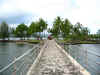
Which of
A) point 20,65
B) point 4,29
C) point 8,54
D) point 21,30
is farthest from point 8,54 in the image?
point 4,29

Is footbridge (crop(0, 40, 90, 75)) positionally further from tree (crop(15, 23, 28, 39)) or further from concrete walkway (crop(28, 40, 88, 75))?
tree (crop(15, 23, 28, 39))

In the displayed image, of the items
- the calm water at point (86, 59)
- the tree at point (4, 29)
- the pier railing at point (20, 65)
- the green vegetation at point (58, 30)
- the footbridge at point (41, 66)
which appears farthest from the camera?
the tree at point (4, 29)

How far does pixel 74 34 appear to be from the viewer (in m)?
47.7

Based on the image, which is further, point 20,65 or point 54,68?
point 54,68

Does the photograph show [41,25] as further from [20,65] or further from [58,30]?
[20,65]

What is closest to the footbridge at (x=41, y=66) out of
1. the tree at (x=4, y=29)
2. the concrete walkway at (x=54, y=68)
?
the concrete walkway at (x=54, y=68)

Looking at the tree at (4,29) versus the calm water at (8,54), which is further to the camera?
the tree at (4,29)

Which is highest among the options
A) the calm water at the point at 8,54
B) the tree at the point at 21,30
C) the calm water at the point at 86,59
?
the tree at the point at 21,30

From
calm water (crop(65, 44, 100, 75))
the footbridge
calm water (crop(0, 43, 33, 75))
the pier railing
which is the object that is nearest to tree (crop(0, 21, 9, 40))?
calm water (crop(0, 43, 33, 75))

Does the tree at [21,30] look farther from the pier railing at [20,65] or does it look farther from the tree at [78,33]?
the pier railing at [20,65]

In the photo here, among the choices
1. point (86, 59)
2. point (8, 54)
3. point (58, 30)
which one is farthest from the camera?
point (58, 30)

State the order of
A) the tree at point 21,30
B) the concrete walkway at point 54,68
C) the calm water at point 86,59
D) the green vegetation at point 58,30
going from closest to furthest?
the concrete walkway at point 54,68, the calm water at point 86,59, the green vegetation at point 58,30, the tree at point 21,30

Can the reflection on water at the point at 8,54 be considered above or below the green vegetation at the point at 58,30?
below

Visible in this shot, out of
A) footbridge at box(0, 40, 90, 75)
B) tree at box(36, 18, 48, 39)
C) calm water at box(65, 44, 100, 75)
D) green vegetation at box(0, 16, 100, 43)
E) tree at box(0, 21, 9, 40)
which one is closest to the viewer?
footbridge at box(0, 40, 90, 75)
